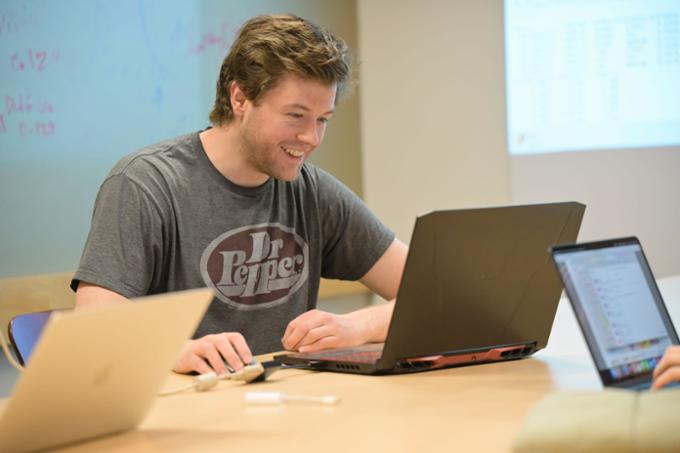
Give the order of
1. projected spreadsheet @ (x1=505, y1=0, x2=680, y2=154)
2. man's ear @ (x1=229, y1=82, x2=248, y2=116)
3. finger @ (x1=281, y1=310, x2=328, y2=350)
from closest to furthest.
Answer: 1. finger @ (x1=281, y1=310, x2=328, y2=350)
2. man's ear @ (x1=229, y1=82, x2=248, y2=116)
3. projected spreadsheet @ (x1=505, y1=0, x2=680, y2=154)

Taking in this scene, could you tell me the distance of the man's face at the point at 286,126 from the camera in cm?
195

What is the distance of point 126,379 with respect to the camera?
1.07 meters

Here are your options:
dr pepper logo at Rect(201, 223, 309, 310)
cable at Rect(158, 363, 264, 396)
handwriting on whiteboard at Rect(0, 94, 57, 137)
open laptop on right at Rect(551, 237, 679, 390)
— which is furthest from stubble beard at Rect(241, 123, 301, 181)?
handwriting on whiteboard at Rect(0, 94, 57, 137)

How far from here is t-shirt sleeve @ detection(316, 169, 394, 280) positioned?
2.13 meters

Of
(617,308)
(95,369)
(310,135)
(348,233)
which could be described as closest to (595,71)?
(348,233)

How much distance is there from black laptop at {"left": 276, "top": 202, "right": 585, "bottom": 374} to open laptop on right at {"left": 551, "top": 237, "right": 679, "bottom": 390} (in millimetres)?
194

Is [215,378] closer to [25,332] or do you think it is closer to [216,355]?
[216,355]

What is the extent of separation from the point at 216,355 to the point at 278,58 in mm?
730

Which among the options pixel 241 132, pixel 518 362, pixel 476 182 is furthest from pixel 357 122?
pixel 518 362

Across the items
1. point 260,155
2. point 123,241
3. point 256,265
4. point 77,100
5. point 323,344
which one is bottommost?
point 323,344

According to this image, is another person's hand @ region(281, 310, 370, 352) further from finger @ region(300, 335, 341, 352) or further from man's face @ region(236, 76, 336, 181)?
man's face @ region(236, 76, 336, 181)

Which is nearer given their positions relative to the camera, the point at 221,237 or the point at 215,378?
the point at 215,378

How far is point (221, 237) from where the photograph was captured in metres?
1.93

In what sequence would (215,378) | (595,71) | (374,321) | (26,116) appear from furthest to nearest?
(595,71) → (26,116) → (374,321) → (215,378)
